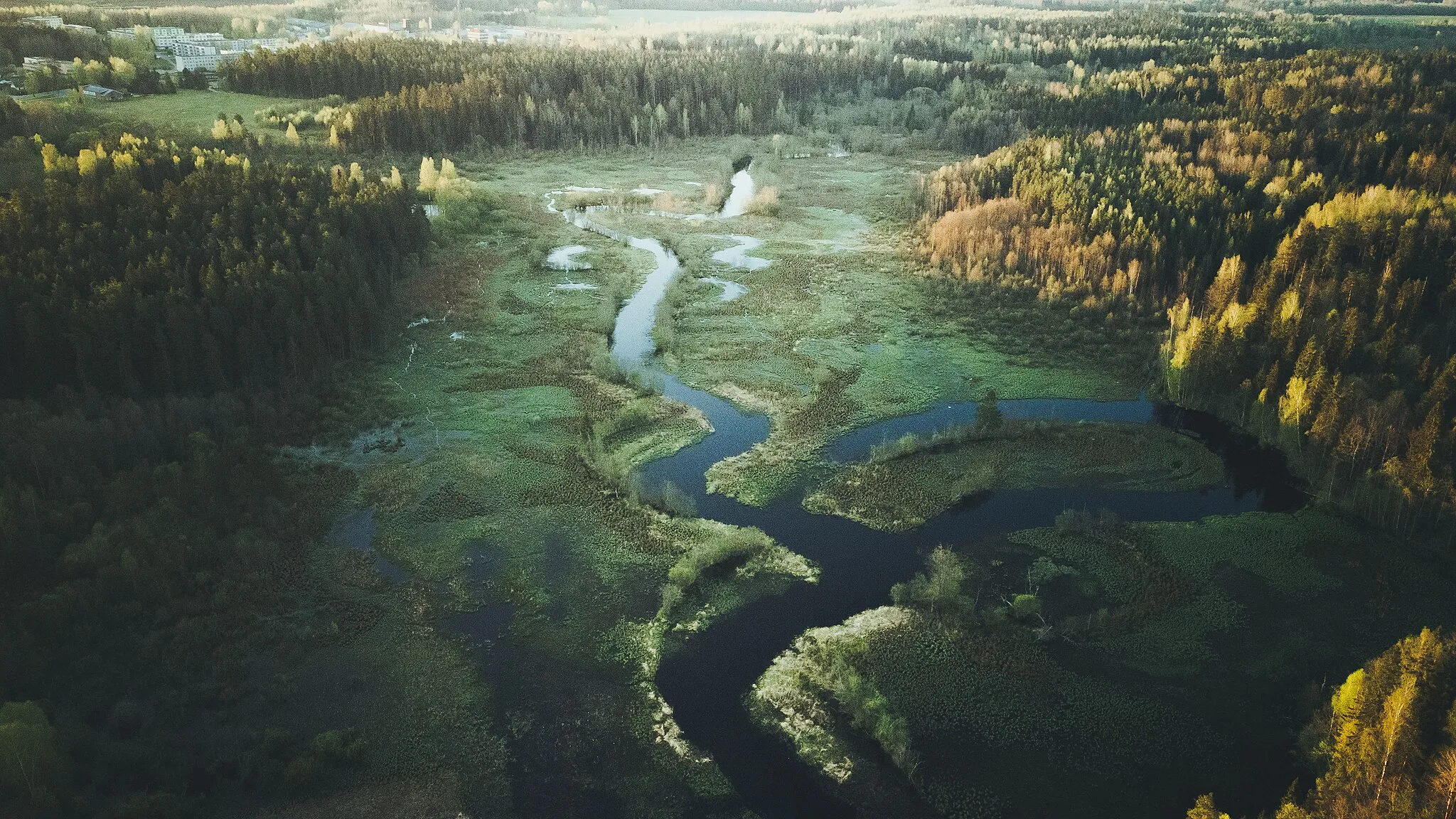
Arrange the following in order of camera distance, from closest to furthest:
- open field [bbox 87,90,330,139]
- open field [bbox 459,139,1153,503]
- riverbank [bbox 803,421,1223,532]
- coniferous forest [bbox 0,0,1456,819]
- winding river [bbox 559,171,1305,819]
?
coniferous forest [bbox 0,0,1456,819]
winding river [bbox 559,171,1305,819]
riverbank [bbox 803,421,1223,532]
open field [bbox 459,139,1153,503]
open field [bbox 87,90,330,139]

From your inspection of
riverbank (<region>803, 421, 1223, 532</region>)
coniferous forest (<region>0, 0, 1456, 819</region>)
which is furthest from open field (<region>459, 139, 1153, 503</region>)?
riverbank (<region>803, 421, 1223, 532</region>)

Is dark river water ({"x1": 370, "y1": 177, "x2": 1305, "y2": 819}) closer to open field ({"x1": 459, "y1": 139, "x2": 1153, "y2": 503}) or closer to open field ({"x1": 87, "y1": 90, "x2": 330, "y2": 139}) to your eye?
open field ({"x1": 459, "y1": 139, "x2": 1153, "y2": 503})

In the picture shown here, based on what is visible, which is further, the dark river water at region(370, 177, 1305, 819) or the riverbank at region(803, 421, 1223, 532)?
the riverbank at region(803, 421, 1223, 532)

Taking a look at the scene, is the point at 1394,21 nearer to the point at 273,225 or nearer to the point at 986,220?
the point at 986,220

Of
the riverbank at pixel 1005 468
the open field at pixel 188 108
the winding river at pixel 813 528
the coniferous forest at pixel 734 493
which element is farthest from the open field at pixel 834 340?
the open field at pixel 188 108

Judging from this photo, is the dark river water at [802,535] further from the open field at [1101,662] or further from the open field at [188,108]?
the open field at [188,108]

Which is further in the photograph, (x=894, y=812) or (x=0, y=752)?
(x=894, y=812)

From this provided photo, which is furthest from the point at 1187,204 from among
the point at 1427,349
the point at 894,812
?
the point at 894,812
